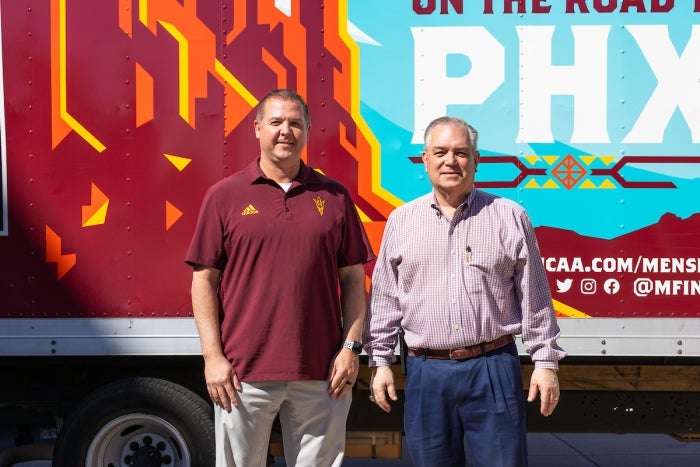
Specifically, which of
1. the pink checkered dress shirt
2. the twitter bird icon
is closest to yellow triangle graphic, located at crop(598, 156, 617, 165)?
the twitter bird icon

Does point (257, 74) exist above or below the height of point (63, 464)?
above

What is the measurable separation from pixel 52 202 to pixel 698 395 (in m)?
3.63

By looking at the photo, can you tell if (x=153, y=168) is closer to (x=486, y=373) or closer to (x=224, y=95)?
(x=224, y=95)

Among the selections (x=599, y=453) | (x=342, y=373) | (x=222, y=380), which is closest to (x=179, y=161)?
(x=222, y=380)

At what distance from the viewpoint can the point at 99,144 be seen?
4.26 m

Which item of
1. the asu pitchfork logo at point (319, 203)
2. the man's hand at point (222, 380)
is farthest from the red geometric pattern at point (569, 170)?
the man's hand at point (222, 380)

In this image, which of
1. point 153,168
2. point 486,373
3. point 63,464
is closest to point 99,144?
Answer: point 153,168

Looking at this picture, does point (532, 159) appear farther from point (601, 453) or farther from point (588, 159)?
point (601, 453)

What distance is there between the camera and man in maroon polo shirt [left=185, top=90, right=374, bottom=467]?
310 centimetres

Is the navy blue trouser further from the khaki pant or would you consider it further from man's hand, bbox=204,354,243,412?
man's hand, bbox=204,354,243,412

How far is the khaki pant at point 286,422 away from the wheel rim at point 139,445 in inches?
53.5

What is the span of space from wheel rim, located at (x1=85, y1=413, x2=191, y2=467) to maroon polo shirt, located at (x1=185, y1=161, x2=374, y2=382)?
157 centimetres

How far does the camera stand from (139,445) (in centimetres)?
455

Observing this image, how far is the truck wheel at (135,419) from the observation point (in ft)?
14.5
